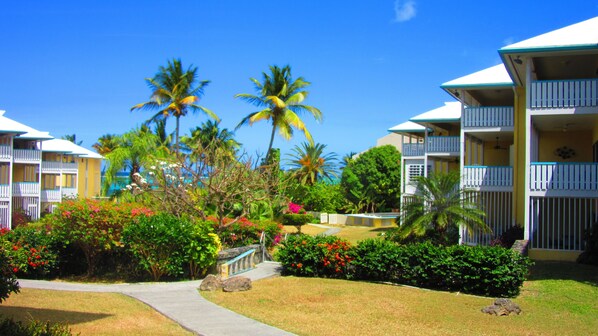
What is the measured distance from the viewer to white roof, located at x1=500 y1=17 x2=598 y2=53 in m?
16.0

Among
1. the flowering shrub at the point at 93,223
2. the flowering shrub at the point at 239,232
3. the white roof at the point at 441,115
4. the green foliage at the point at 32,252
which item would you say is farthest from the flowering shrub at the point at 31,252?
the white roof at the point at 441,115

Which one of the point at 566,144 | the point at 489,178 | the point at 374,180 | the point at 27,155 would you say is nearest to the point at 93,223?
the point at 489,178

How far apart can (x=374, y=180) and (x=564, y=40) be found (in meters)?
27.1

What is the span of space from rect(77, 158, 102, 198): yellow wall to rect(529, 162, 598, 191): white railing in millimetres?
38166

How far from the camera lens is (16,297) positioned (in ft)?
39.5

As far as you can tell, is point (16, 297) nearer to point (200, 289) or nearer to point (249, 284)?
point (200, 289)

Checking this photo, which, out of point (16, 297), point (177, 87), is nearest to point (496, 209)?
point (16, 297)

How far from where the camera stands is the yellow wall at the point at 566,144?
70.9 feet

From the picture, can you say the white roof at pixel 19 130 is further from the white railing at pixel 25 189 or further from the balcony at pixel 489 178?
the balcony at pixel 489 178

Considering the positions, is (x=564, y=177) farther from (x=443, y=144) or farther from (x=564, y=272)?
(x=443, y=144)

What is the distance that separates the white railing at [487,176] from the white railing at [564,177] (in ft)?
11.3

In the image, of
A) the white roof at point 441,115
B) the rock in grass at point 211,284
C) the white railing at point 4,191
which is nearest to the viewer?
the rock in grass at point 211,284

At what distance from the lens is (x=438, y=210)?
57.5 feet

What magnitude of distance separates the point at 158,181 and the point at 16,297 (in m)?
8.74
